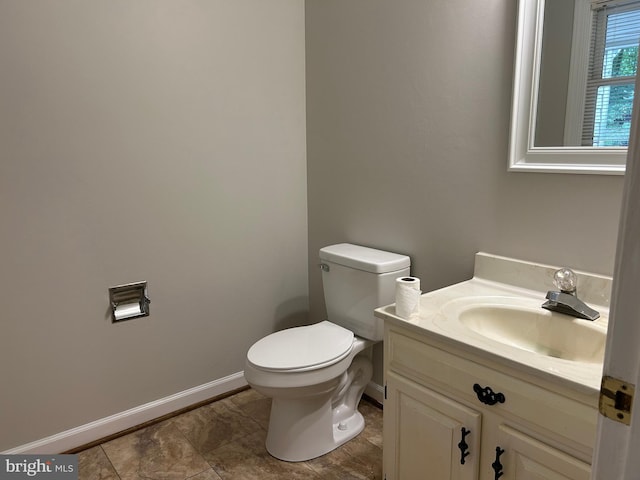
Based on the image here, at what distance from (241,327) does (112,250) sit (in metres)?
0.79

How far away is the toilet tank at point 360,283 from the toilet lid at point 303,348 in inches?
3.5

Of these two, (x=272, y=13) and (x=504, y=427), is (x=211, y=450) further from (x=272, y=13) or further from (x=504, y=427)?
(x=272, y=13)

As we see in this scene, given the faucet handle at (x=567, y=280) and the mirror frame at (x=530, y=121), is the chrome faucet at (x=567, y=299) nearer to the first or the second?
the faucet handle at (x=567, y=280)

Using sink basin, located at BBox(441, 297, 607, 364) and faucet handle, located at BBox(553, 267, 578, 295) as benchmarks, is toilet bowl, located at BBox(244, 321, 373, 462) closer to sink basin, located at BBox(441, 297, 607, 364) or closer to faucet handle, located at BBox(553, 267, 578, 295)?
sink basin, located at BBox(441, 297, 607, 364)

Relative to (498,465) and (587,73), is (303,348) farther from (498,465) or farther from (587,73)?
(587,73)

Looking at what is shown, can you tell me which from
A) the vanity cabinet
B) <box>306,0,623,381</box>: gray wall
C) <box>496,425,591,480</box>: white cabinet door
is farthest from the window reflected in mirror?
<box>496,425,591,480</box>: white cabinet door

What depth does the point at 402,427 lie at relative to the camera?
156 centimetres

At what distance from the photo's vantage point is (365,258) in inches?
82.4

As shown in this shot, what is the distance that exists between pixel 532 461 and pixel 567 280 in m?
0.58

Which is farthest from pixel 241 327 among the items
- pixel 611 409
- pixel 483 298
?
pixel 611 409

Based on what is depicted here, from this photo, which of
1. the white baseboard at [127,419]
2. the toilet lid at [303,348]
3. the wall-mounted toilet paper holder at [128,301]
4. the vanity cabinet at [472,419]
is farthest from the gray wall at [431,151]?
the wall-mounted toilet paper holder at [128,301]

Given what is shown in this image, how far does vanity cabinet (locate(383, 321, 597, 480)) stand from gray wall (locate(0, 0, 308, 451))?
1.13m

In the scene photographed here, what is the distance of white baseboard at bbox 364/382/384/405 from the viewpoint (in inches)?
92.4
